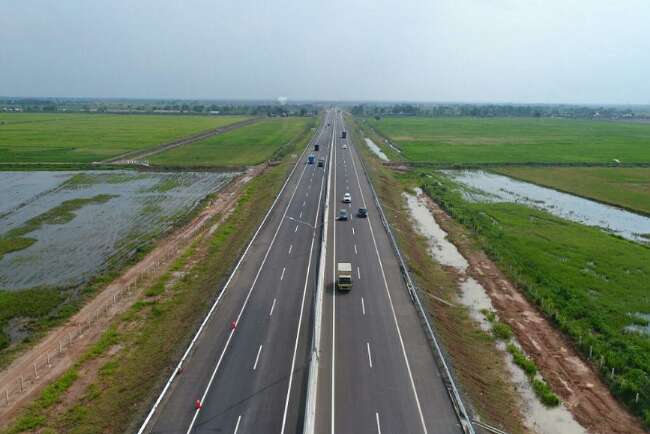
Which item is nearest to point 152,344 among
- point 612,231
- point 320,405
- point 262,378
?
point 262,378

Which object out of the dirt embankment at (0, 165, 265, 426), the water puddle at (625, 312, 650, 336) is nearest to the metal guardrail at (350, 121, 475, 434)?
the water puddle at (625, 312, 650, 336)

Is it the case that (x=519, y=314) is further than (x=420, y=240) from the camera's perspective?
No

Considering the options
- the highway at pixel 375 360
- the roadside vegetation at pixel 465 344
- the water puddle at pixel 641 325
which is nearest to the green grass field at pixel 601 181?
the water puddle at pixel 641 325

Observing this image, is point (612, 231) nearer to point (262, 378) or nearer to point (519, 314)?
point (519, 314)

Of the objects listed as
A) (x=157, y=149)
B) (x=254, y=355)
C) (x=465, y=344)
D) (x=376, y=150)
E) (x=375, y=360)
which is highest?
(x=157, y=149)

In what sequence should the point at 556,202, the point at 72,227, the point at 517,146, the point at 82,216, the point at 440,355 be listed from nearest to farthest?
1. the point at 440,355
2. the point at 72,227
3. the point at 82,216
4. the point at 556,202
5. the point at 517,146

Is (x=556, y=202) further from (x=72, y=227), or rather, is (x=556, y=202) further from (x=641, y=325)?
(x=72, y=227)

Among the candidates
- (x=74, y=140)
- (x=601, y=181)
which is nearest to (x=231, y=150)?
(x=74, y=140)
